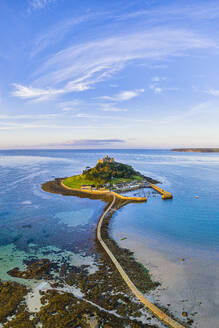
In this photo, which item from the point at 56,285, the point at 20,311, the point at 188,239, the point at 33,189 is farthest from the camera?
the point at 33,189

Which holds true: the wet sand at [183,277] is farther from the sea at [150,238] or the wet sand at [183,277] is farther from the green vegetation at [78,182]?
the green vegetation at [78,182]

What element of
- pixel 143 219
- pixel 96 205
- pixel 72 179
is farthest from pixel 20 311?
pixel 72 179

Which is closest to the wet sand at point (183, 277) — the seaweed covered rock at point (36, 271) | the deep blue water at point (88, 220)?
the deep blue water at point (88, 220)

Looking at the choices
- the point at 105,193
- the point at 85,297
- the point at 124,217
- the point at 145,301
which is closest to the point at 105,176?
the point at 105,193

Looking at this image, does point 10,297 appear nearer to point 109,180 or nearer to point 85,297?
point 85,297

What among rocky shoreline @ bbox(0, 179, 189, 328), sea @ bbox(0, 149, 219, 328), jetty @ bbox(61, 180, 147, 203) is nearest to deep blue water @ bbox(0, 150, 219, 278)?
sea @ bbox(0, 149, 219, 328)

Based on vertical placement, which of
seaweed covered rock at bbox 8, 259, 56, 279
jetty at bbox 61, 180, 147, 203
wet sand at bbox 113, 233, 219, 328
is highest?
jetty at bbox 61, 180, 147, 203

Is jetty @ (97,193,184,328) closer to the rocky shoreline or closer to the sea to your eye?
the rocky shoreline

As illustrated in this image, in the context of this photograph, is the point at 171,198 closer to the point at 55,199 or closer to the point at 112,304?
the point at 55,199

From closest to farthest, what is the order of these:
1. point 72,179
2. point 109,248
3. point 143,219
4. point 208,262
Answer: point 208,262, point 109,248, point 143,219, point 72,179
